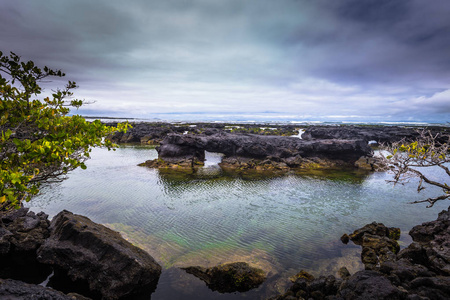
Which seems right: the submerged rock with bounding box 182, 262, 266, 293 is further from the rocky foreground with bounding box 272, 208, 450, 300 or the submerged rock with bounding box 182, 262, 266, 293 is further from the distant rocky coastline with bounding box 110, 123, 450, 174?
the distant rocky coastline with bounding box 110, 123, 450, 174

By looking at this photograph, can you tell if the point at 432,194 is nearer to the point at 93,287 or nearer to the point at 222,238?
the point at 222,238

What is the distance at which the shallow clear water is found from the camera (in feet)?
39.5

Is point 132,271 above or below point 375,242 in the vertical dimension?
above

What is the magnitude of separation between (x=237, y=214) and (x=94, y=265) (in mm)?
10981

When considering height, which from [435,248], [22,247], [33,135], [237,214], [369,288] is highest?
[33,135]

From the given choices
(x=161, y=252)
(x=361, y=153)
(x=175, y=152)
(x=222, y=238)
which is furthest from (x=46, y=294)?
→ (x=361, y=153)

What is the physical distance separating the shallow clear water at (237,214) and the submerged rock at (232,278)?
311mm

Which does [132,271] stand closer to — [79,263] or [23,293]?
[79,263]

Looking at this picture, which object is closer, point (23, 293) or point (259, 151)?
point (23, 293)

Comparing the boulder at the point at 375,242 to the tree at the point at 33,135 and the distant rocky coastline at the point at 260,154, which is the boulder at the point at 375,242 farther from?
the distant rocky coastline at the point at 260,154

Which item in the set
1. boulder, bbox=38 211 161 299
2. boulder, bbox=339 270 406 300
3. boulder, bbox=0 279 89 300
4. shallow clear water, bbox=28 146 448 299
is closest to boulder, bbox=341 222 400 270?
shallow clear water, bbox=28 146 448 299

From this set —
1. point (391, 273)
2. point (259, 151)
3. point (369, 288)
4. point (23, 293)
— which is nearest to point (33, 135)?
point (23, 293)

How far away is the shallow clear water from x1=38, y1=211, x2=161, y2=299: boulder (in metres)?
1.05

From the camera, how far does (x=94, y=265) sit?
9.41 metres
